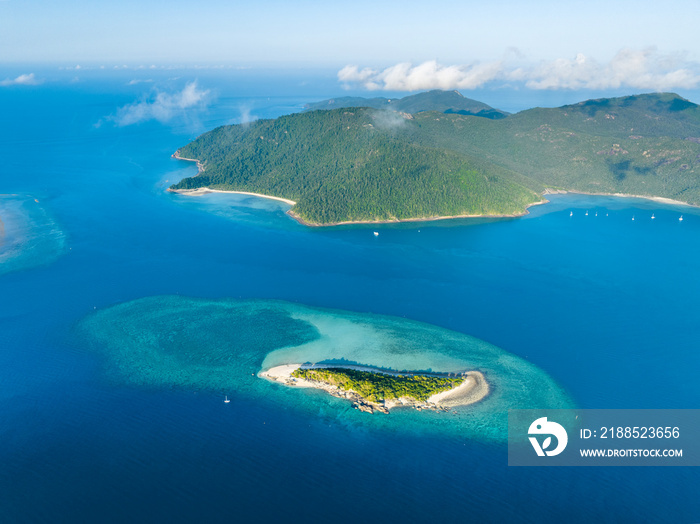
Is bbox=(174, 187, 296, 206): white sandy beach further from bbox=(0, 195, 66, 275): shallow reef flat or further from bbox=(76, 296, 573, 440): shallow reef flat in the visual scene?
bbox=(76, 296, 573, 440): shallow reef flat

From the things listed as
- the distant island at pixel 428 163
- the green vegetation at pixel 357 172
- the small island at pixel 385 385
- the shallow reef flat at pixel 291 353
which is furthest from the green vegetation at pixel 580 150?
the small island at pixel 385 385

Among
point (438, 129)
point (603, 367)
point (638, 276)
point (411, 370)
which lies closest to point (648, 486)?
point (603, 367)

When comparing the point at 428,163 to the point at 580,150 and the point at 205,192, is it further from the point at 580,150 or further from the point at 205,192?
the point at 580,150

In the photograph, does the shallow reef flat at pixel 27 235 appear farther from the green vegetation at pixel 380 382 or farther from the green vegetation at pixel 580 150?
the green vegetation at pixel 580 150

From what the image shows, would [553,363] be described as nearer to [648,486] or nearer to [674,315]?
[648,486]

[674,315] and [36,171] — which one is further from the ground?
[36,171]

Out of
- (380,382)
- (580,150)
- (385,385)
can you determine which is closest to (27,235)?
(380,382)
